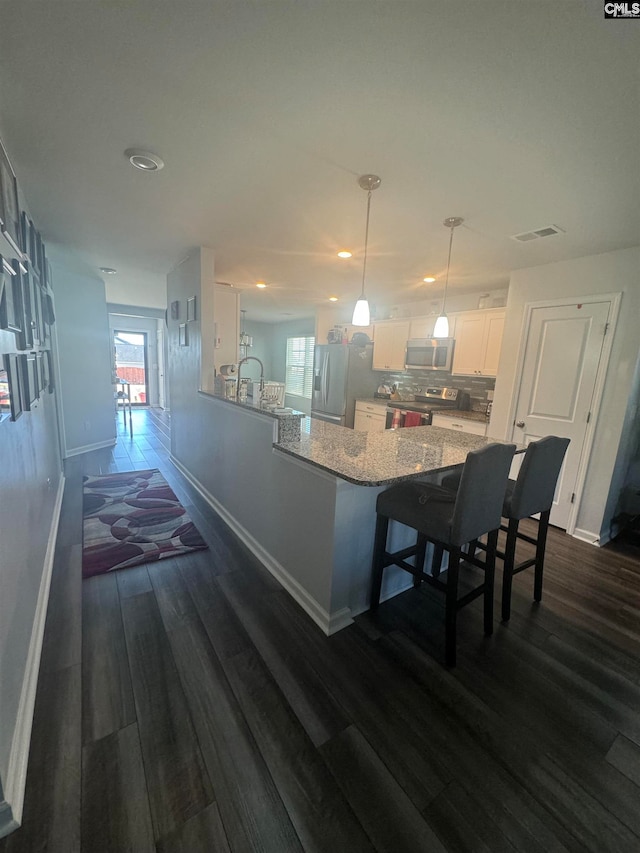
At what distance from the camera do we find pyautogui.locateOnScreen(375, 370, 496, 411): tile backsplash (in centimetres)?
451

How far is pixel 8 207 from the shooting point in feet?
4.97

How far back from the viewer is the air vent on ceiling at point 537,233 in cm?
239

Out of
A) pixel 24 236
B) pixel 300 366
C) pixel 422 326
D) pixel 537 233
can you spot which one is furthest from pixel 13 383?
pixel 300 366

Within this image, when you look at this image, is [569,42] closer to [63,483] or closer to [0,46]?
[0,46]

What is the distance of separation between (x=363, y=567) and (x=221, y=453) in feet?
5.48

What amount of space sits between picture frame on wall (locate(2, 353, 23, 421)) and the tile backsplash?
14.5 feet

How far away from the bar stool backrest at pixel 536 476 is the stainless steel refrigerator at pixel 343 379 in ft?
11.9

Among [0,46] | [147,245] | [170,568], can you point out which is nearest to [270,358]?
[147,245]

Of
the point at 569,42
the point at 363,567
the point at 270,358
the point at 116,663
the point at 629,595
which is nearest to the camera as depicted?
the point at 569,42

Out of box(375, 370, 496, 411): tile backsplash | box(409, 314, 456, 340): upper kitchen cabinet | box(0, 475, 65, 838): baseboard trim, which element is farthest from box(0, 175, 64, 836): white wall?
box(375, 370, 496, 411): tile backsplash

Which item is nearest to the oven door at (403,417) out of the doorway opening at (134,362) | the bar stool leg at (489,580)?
the bar stool leg at (489,580)

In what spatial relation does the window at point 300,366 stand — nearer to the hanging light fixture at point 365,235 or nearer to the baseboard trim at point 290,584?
the hanging light fixture at point 365,235

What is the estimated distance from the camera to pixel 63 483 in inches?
147

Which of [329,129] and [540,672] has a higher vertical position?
[329,129]
